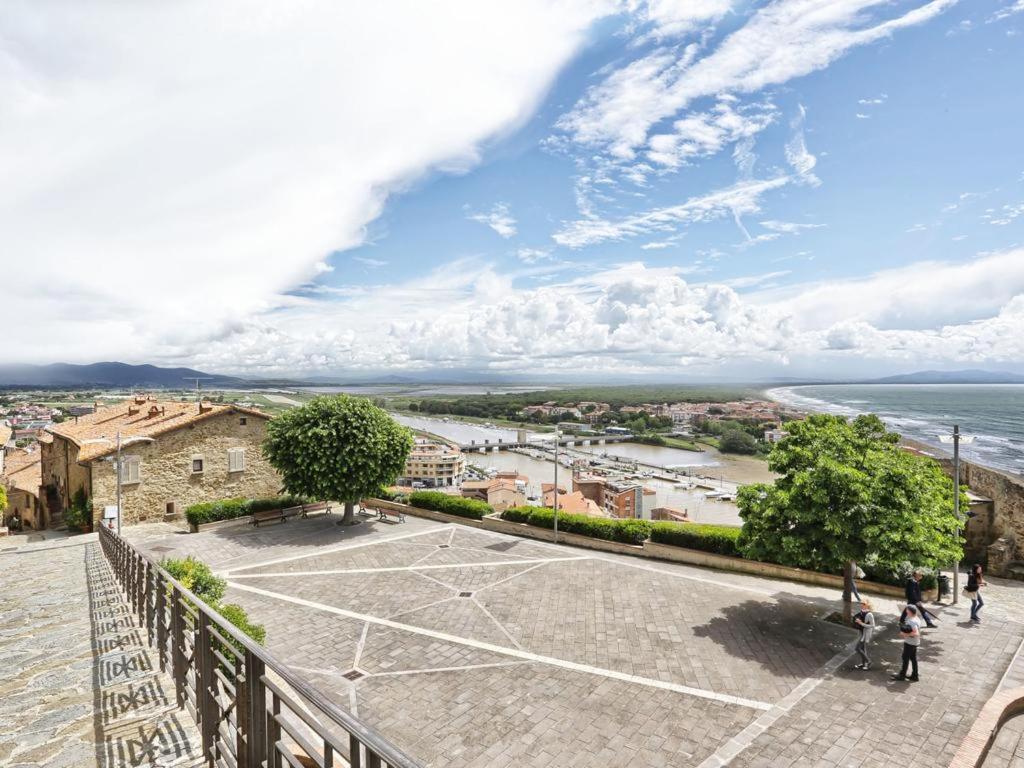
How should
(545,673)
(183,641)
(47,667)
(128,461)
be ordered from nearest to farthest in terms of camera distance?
(183,641) < (47,667) < (545,673) < (128,461)

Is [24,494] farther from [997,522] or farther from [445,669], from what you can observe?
[997,522]

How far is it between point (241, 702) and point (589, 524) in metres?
17.0

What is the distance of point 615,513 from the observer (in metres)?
62.9

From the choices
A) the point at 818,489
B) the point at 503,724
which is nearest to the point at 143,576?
the point at 503,724

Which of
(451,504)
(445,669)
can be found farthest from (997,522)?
(451,504)

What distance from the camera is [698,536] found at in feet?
55.8

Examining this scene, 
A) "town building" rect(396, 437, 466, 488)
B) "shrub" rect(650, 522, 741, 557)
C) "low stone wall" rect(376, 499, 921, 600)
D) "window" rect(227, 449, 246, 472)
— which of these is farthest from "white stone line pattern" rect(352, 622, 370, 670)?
"town building" rect(396, 437, 466, 488)

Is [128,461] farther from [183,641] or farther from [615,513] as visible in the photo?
[615,513]

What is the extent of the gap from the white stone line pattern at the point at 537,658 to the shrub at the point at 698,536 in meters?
7.99

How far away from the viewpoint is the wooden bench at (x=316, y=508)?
24.2 meters

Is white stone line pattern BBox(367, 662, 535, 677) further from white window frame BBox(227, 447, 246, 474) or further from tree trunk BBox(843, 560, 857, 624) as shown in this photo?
white window frame BBox(227, 447, 246, 474)

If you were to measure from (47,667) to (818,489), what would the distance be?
12850 mm

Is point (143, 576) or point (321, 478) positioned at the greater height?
point (143, 576)

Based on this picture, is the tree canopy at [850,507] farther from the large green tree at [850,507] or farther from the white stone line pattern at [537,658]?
the white stone line pattern at [537,658]
